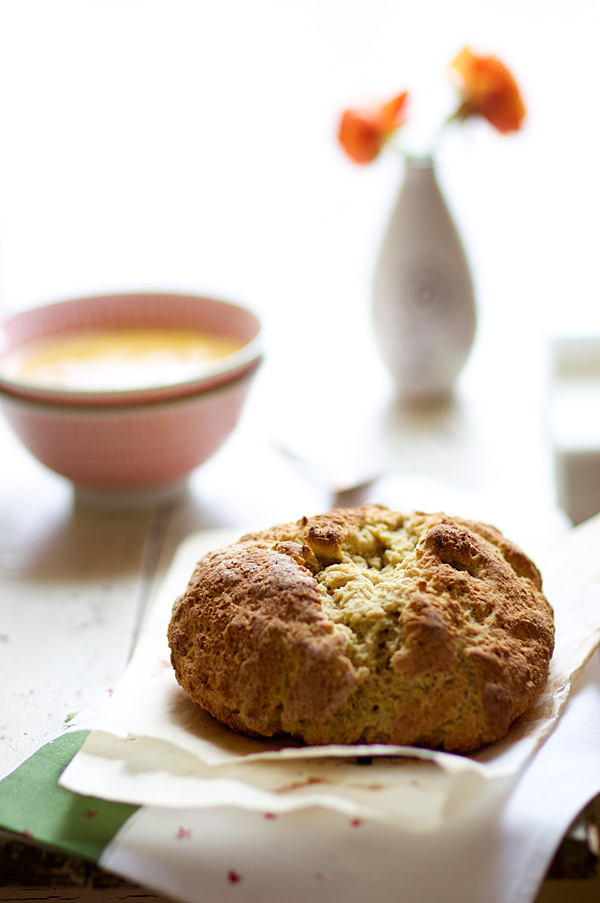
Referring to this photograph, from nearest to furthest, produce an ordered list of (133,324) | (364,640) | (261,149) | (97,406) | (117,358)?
(364,640) < (97,406) < (117,358) < (133,324) < (261,149)

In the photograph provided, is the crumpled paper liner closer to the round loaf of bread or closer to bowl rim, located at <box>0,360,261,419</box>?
the round loaf of bread

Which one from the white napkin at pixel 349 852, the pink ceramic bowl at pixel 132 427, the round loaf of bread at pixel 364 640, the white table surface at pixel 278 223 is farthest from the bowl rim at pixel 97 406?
the white napkin at pixel 349 852

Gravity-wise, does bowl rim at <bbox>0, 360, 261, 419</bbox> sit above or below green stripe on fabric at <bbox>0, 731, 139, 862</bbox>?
above

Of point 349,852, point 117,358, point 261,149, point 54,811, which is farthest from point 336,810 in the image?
point 261,149

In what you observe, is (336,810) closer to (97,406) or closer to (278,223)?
(97,406)

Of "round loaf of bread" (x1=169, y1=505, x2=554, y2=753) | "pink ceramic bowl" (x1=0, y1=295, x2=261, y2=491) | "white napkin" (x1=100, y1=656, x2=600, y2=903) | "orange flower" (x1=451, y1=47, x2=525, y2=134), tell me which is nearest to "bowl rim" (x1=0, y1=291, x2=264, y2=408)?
"pink ceramic bowl" (x1=0, y1=295, x2=261, y2=491)
